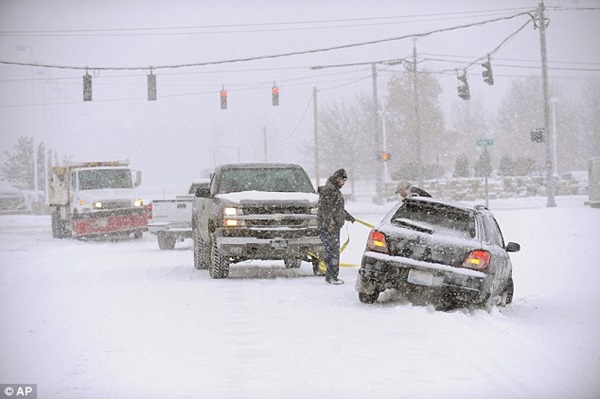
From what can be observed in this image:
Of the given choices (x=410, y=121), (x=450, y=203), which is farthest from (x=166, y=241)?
(x=410, y=121)

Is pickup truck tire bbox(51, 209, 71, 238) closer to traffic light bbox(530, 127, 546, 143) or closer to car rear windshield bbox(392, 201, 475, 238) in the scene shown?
traffic light bbox(530, 127, 546, 143)

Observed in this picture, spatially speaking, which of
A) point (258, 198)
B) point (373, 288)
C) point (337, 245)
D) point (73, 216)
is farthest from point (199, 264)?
point (73, 216)

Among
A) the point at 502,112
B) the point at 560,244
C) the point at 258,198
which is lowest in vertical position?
the point at 560,244

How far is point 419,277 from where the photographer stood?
11594 millimetres

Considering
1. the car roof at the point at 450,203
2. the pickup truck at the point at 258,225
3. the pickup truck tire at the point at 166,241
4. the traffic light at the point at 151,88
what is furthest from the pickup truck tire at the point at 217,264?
the traffic light at the point at 151,88

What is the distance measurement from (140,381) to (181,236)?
17.8 metres

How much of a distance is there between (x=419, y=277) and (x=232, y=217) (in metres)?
5.07

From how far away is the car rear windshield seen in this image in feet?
39.3

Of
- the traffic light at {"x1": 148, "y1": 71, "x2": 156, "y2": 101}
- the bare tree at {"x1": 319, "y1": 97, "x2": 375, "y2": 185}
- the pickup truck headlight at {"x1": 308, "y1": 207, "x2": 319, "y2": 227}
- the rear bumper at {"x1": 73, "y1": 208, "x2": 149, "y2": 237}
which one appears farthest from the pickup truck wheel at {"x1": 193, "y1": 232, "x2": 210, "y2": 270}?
the bare tree at {"x1": 319, "y1": 97, "x2": 375, "y2": 185}

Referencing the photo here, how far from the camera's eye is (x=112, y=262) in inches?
839

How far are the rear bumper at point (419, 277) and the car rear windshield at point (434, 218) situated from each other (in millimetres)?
551

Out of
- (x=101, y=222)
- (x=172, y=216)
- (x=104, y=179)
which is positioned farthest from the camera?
(x=104, y=179)

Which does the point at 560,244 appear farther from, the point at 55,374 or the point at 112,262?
the point at 55,374

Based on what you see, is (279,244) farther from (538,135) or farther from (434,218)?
(538,135)
